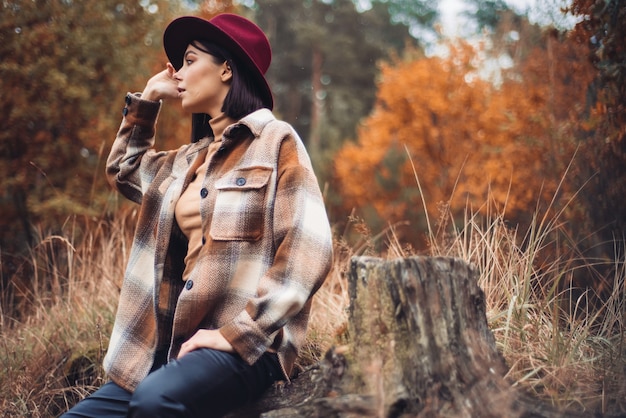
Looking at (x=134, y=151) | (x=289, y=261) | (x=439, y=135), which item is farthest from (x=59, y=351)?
(x=439, y=135)

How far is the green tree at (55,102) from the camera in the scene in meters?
7.16

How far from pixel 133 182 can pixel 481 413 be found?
5.58ft

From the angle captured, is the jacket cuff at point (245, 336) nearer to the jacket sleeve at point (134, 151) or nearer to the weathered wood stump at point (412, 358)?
the weathered wood stump at point (412, 358)

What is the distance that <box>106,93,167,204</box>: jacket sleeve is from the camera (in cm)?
278

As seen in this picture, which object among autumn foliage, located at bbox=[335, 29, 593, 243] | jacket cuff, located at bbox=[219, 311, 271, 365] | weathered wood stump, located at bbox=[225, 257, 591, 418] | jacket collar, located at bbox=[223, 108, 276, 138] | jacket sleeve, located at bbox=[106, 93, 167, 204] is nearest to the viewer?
weathered wood stump, located at bbox=[225, 257, 591, 418]

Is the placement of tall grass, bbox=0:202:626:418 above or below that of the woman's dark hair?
below

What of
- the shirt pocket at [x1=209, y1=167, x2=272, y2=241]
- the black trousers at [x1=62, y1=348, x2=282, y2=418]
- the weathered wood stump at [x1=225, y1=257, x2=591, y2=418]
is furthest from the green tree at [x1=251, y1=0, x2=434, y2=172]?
the weathered wood stump at [x1=225, y1=257, x2=591, y2=418]

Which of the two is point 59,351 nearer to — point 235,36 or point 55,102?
point 235,36

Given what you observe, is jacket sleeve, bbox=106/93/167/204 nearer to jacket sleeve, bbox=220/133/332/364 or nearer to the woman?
the woman

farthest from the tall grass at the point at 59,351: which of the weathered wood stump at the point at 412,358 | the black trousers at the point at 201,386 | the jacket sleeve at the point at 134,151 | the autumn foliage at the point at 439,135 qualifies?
the autumn foliage at the point at 439,135

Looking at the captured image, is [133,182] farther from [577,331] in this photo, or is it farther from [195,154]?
[577,331]

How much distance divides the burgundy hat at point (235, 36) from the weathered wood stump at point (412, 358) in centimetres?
96

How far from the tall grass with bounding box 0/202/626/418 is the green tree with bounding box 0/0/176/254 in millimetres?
3097

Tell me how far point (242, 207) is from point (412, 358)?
2.52ft
